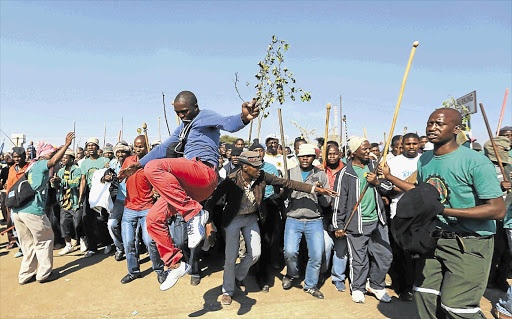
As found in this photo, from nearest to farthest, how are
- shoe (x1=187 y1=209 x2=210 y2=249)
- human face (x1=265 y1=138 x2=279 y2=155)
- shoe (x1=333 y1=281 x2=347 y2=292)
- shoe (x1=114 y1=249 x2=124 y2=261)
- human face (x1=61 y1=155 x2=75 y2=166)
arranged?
1. shoe (x1=187 y1=209 x2=210 y2=249)
2. shoe (x1=333 y1=281 x2=347 y2=292)
3. shoe (x1=114 y1=249 x2=124 y2=261)
4. human face (x1=265 y1=138 x2=279 y2=155)
5. human face (x1=61 y1=155 x2=75 y2=166)

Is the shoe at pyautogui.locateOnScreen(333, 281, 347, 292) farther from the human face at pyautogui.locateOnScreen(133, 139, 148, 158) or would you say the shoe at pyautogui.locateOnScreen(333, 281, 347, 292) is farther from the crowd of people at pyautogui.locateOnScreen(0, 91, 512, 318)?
the human face at pyautogui.locateOnScreen(133, 139, 148, 158)

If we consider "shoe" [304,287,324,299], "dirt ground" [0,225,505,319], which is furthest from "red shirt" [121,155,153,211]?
"shoe" [304,287,324,299]

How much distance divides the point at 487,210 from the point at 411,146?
321cm

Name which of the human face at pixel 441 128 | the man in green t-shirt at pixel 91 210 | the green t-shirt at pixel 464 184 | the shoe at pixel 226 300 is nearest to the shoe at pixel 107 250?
the man in green t-shirt at pixel 91 210

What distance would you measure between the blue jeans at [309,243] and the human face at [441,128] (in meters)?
2.62

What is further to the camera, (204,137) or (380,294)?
(380,294)

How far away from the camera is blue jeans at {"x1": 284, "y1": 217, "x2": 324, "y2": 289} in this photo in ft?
17.1

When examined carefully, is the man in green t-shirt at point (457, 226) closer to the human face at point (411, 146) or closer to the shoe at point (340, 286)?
the shoe at point (340, 286)

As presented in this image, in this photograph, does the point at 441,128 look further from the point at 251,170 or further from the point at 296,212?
the point at 296,212

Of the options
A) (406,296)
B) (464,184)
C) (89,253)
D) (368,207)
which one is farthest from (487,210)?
(89,253)

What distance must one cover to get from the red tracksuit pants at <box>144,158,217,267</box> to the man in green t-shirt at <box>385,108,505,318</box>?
2.32m

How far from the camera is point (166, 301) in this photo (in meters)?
5.18

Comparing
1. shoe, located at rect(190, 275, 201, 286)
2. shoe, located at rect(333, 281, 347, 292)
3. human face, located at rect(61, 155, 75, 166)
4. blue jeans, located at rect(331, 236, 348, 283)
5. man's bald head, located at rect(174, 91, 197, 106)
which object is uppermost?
man's bald head, located at rect(174, 91, 197, 106)

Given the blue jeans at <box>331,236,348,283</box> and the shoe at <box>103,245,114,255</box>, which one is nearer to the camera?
the blue jeans at <box>331,236,348,283</box>
